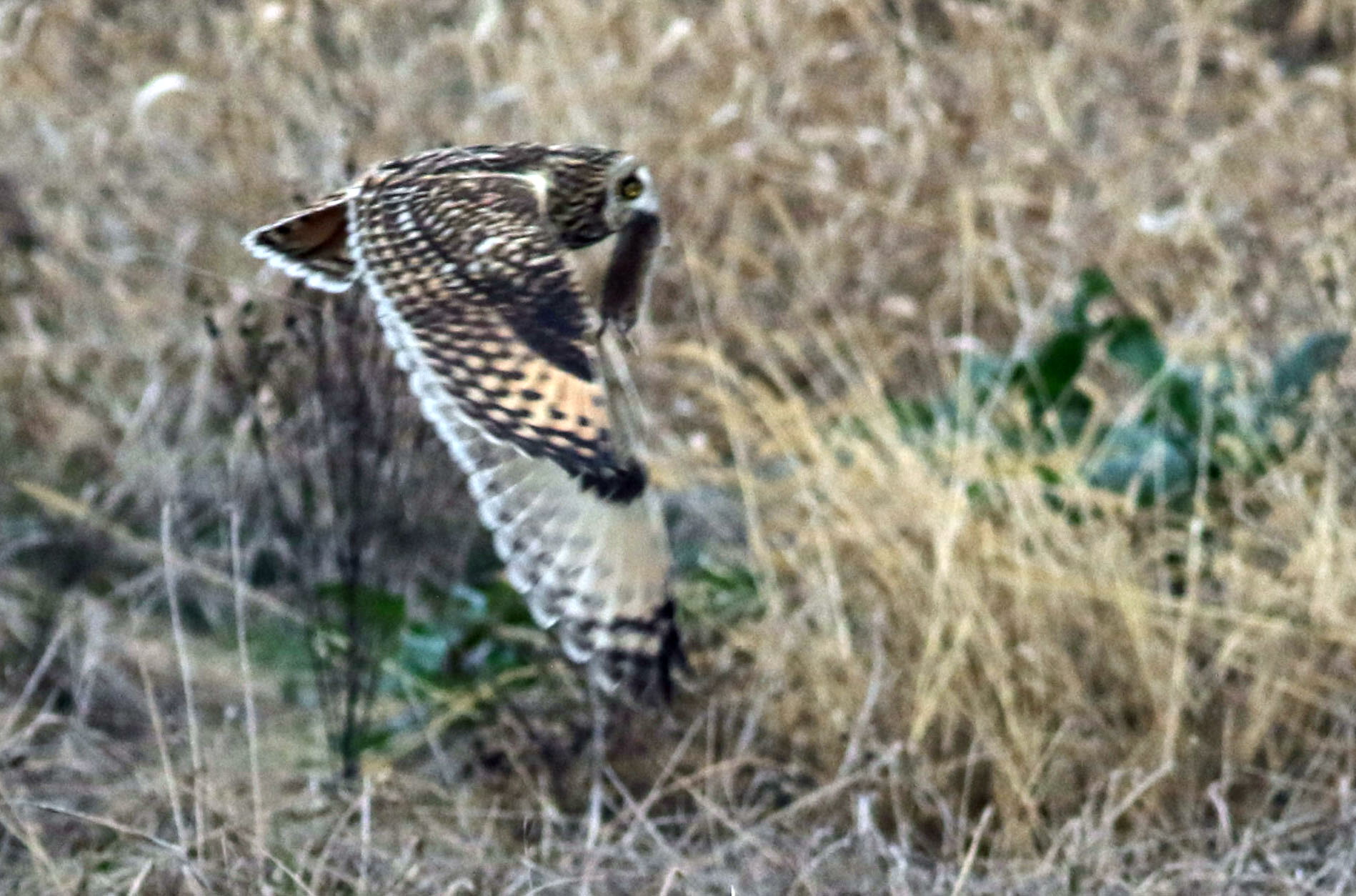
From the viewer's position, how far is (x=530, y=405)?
82.1 inches

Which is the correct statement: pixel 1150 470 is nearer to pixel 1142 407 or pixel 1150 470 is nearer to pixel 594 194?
pixel 1142 407

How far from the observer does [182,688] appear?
3.48 metres

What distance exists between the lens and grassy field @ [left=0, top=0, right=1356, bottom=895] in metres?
2.87

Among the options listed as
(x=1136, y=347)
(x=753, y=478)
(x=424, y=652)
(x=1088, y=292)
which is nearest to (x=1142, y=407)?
→ (x=1136, y=347)

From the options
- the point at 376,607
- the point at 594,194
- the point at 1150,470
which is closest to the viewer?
the point at 594,194

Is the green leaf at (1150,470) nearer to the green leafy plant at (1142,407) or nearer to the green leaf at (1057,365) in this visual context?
the green leafy plant at (1142,407)

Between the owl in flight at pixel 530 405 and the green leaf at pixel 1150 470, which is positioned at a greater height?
the owl in flight at pixel 530 405

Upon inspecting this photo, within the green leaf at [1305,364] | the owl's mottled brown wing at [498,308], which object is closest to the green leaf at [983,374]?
the green leaf at [1305,364]

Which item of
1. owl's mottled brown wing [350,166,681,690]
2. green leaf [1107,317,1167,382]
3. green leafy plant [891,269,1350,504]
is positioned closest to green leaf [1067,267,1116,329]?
green leafy plant [891,269,1350,504]

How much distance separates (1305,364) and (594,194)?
1520 millimetres

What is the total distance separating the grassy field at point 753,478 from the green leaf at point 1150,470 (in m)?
0.02

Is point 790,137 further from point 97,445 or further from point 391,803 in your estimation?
point 391,803

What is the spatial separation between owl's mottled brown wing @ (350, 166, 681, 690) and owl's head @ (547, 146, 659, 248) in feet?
1.06

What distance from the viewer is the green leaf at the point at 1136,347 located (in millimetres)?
3666
